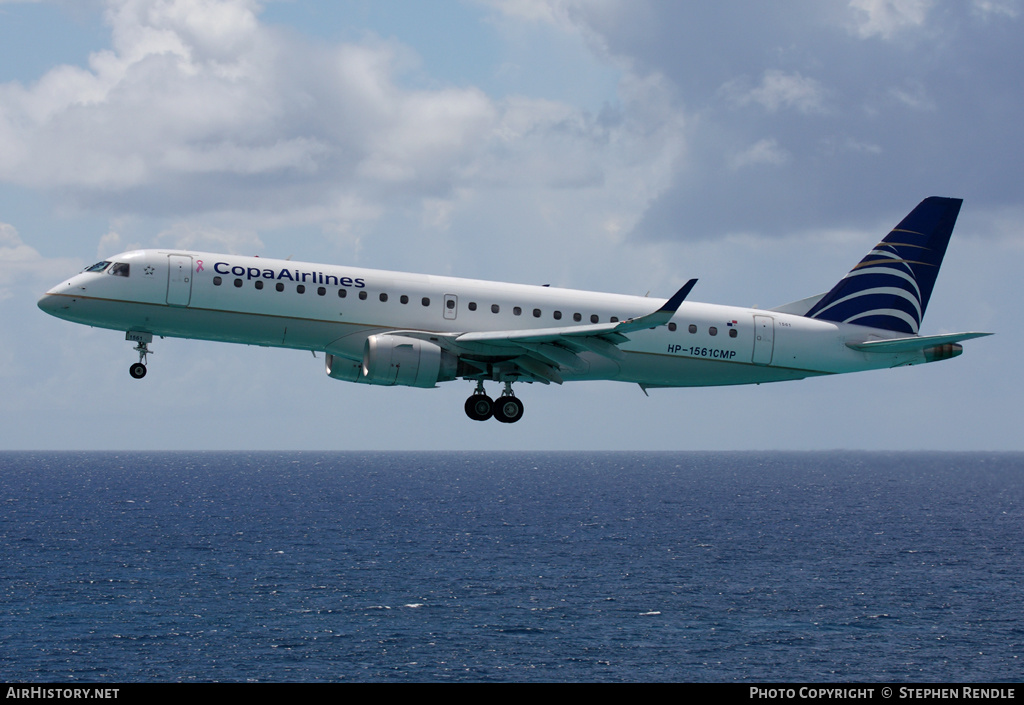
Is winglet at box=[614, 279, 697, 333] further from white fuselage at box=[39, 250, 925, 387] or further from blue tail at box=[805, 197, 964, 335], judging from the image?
blue tail at box=[805, 197, 964, 335]

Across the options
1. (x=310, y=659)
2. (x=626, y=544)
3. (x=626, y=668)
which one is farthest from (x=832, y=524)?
(x=310, y=659)

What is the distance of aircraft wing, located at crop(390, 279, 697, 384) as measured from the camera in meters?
33.5

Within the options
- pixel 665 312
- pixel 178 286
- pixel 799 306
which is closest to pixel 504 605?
pixel 799 306

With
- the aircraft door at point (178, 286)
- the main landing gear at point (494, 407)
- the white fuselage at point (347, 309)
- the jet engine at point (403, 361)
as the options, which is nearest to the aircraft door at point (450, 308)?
the white fuselage at point (347, 309)

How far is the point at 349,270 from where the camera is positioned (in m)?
34.9

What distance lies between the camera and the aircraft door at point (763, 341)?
39.3 meters

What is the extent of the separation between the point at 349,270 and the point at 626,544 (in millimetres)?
135089

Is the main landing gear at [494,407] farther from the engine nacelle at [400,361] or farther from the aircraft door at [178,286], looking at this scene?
the aircraft door at [178,286]

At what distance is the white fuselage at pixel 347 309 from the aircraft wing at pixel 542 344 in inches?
24.6

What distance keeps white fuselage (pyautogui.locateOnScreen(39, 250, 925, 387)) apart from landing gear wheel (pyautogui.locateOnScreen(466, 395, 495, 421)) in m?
2.72

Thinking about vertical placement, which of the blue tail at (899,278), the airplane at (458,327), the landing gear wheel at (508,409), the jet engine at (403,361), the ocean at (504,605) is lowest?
the ocean at (504,605)

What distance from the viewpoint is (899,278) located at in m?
42.9

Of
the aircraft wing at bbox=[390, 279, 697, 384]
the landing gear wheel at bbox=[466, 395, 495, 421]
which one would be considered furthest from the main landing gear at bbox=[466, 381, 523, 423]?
the aircraft wing at bbox=[390, 279, 697, 384]
